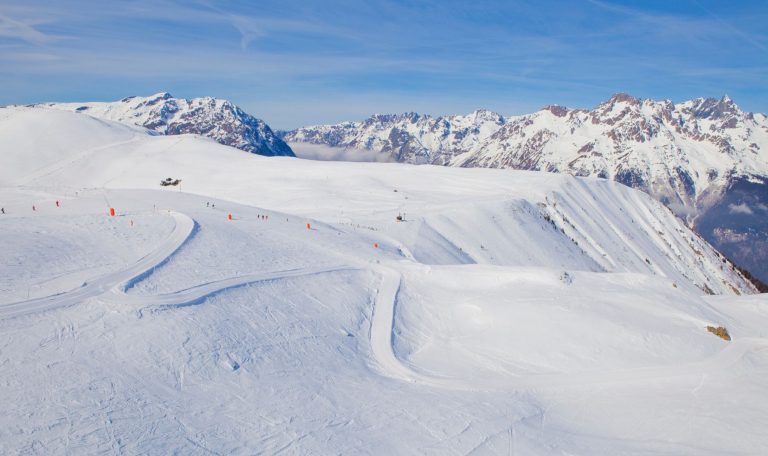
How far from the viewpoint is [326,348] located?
2153 centimetres

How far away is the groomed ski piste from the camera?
48.2ft

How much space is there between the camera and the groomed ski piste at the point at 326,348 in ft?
48.2

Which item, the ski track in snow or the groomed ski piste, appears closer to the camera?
the groomed ski piste

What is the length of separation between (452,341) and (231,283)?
38.9ft

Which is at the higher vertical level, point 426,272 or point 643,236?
point 426,272

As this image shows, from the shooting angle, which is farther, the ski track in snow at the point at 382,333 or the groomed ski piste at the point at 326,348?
the ski track in snow at the point at 382,333

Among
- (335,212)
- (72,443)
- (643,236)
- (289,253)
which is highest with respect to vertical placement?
(72,443)

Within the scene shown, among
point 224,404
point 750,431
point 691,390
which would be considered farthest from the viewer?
point 691,390

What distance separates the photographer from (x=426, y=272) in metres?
33.9

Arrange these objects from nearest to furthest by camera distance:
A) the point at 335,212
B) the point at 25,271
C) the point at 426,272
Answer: the point at 25,271
the point at 426,272
the point at 335,212

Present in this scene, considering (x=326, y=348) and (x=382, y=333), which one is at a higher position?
(x=326, y=348)

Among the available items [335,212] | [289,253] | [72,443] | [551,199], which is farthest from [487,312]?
[551,199]

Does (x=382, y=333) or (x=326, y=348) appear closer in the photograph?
(x=326, y=348)

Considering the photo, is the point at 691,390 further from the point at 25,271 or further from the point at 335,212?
the point at 335,212
